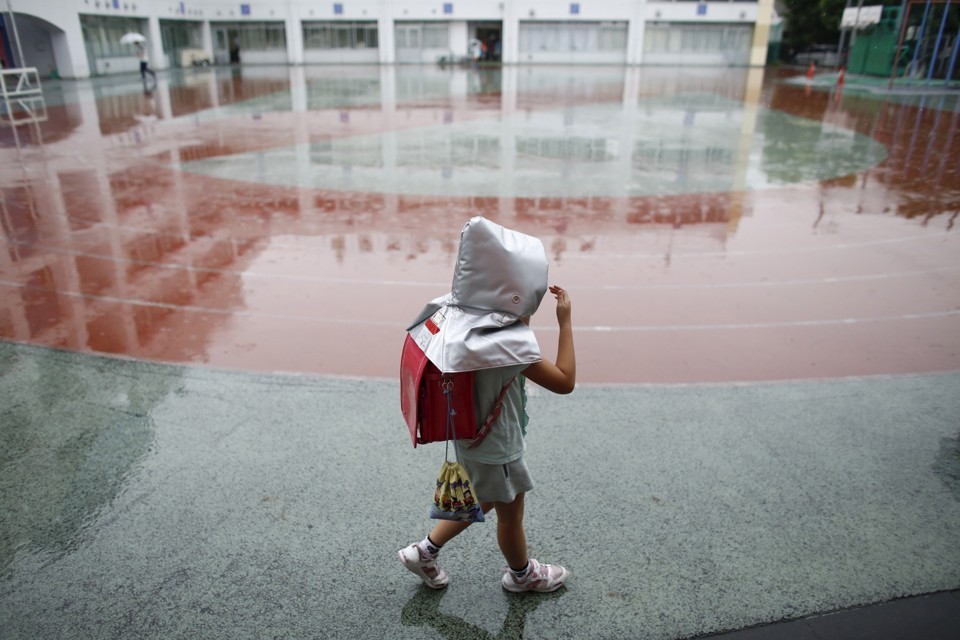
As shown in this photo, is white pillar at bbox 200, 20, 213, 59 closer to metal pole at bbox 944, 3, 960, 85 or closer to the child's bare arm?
metal pole at bbox 944, 3, 960, 85

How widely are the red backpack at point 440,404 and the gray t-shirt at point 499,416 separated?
34mm

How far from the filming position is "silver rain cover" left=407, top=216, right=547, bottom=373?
2.47 m

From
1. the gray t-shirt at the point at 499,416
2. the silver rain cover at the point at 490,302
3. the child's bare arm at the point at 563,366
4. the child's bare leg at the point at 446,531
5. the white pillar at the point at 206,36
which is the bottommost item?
the child's bare leg at the point at 446,531

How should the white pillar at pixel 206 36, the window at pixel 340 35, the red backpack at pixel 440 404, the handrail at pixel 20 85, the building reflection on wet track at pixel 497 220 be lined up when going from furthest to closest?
1. the white pillar at pixel 206 36
2. the window at pixel 340 35
3. the handrail at pixel 20 85
4. the building reflection on wet track at pixel 497 220
5. the red backpack at pixel 440 404

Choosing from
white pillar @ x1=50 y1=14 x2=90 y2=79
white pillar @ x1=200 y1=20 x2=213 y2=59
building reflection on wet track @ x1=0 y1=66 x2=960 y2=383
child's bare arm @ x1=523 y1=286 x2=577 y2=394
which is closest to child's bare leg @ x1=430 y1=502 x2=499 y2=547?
child's bare arm @ x1=523 y1=286 x2=577 y2=394

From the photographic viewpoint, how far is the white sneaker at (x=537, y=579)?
10.1ft

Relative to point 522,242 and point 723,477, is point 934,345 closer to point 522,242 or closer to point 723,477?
point 723,477

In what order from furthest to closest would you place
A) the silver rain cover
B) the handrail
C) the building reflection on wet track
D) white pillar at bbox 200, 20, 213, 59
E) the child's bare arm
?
white pillar at bbox 200, 20, 213, 59 → the handrail → the building reflection on wet track → the child's bare arm → the silver rain cover

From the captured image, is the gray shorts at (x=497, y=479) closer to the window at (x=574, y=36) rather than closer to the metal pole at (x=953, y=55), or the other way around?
the metal pole at (x=953, y=55)

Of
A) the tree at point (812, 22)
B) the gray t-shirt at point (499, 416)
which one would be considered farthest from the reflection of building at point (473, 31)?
the gray t-shirt at point (499, 416)

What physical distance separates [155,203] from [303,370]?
6.82m

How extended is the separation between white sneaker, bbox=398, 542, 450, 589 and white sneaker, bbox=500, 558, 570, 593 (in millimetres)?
296

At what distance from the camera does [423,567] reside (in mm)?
3098

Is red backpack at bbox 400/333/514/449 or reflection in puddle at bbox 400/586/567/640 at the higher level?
red backpack at bbox 400/333/514/449
